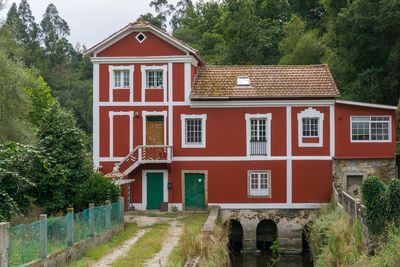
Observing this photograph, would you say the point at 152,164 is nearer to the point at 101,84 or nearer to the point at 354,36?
the point at 101,84

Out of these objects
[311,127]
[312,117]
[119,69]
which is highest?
[119,69]

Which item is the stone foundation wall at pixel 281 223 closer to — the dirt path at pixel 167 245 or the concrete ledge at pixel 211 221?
the concrete ledge at pixel 211 221

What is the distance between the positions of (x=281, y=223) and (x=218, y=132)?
5.75 m

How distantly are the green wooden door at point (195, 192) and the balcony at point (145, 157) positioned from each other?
5.82ft

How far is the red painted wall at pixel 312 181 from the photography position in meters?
26.0

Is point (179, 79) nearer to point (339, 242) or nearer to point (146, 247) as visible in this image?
point (146, 247)

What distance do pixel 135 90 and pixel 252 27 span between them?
21202 millimetres

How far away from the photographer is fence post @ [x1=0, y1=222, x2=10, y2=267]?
11852mm

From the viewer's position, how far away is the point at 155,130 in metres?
26.7

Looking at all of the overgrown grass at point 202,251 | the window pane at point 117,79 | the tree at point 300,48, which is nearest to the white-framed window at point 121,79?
the window pane at point 117,79

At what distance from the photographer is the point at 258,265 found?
23.3 m

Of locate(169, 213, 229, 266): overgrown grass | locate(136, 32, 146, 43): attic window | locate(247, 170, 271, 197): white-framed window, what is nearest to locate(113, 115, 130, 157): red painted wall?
locate(136, 32, 146, 43): attic window

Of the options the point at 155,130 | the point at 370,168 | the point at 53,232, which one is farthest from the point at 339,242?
the point at 155,130

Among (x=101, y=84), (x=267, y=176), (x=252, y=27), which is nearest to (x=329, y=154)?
(x=267, y=176)
